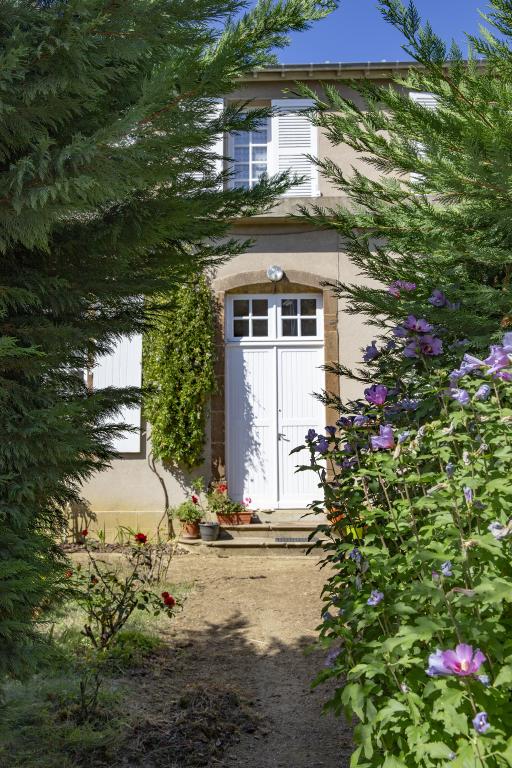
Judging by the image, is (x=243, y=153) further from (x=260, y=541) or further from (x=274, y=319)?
(x=260, y=541)

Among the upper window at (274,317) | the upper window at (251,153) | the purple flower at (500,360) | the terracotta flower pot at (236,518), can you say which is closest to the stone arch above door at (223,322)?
the upper window at (274,317)

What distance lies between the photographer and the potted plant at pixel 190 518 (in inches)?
322

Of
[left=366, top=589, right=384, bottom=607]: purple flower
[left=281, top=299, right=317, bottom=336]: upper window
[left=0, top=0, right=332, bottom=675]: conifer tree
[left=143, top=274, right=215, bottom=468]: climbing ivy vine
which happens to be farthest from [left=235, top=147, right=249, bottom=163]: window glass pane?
[left=366, top=589, right=384, bottom=607]: purple flower

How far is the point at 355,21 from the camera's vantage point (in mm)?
4176

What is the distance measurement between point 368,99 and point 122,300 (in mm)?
1599

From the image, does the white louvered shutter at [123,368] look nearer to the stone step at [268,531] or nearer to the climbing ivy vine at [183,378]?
the climbing ivy vine at [183,378]

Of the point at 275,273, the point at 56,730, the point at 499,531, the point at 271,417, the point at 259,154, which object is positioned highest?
the point at 259,154

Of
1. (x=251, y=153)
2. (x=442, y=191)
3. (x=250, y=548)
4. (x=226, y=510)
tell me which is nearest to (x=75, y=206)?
(x=442, y=191)

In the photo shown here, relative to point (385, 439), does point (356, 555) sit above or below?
below

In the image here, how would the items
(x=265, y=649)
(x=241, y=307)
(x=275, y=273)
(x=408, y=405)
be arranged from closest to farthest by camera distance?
(x=408, y=405), (x=265, y=649), (x=275, y=273), (x=241, y=307)

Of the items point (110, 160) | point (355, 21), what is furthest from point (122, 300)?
point (355, 21)

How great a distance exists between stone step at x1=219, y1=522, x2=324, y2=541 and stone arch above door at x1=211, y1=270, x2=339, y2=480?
0.77 m

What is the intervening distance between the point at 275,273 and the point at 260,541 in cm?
335

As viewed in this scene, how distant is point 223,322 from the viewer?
8.91 meters
